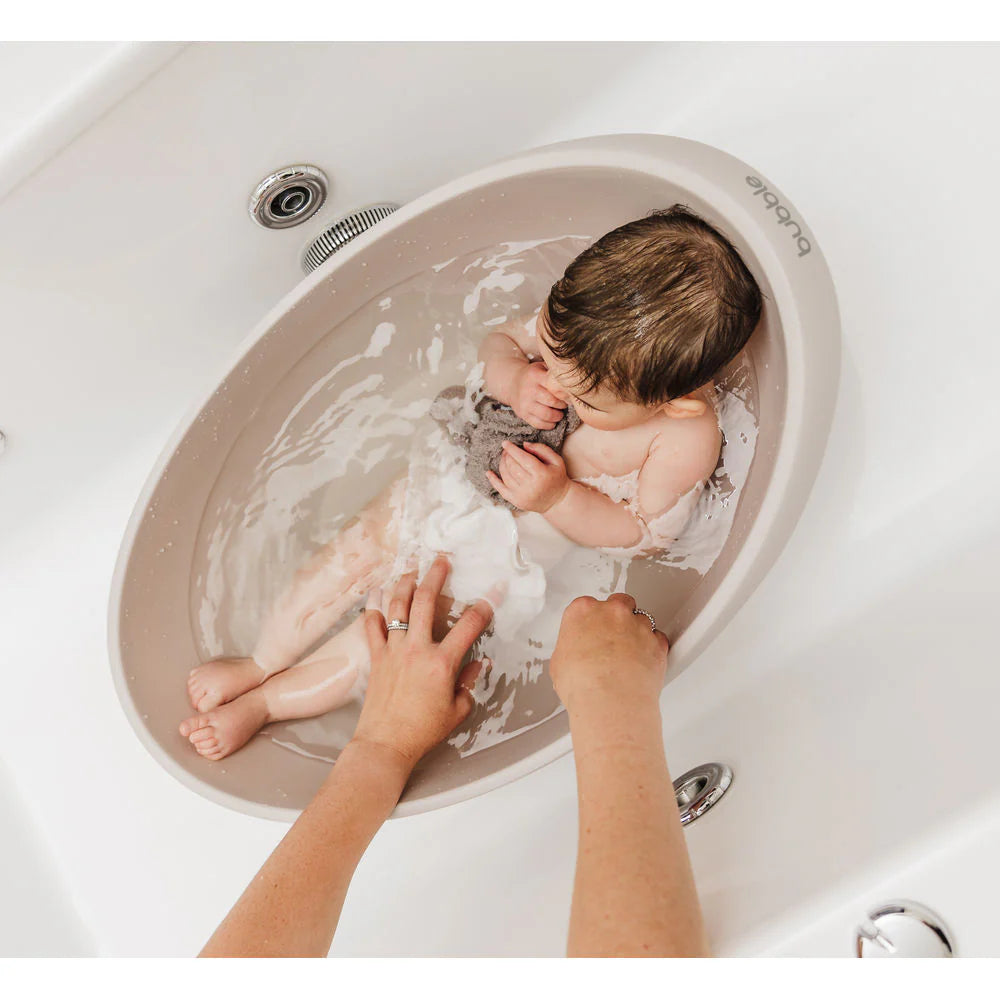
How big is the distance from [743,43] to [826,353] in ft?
1.99

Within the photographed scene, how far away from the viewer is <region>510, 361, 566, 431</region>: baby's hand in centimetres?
104

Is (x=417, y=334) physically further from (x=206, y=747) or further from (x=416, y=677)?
(x=206, y=747)

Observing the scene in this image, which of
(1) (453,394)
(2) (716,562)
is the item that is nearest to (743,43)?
(1) (453,394)

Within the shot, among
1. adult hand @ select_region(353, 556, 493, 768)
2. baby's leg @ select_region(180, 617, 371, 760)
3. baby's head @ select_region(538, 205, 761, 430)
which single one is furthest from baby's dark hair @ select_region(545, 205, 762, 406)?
baby's leg @ select_region(180, 617, 371, 760)

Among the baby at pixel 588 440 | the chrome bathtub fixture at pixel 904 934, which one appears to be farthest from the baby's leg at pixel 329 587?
the chrome bathtub fixture at pixel 904 934

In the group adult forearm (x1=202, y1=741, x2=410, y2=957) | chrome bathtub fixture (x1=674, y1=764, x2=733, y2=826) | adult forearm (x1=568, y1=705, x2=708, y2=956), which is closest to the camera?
adult forearm (x1=568, y1=705, x2=708, y2=956)

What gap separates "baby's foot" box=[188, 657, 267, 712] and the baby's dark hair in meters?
0.55

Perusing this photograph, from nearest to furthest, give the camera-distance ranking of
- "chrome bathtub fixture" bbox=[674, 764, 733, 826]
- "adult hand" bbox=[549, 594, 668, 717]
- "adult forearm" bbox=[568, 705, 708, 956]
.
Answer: "adult forearm" bbox=[568, 705, 708, 956]
"adult hand" bbox=[549, 594, 668, 717]
"chrome bathtub fixture" bbox=[674, 764, 733, 826]

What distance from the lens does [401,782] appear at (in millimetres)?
914

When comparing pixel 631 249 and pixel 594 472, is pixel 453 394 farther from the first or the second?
pixel 631 249

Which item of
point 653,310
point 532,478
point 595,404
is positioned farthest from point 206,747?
point 653,310

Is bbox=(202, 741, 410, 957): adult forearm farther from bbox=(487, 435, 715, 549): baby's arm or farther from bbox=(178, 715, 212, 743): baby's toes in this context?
bbox=(487, 435, 715, 549): baby's arm

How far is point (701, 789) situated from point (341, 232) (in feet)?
2.69

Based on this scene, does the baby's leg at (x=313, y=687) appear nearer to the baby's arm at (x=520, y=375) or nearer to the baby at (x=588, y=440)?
the baby at (x=588, y=440)
